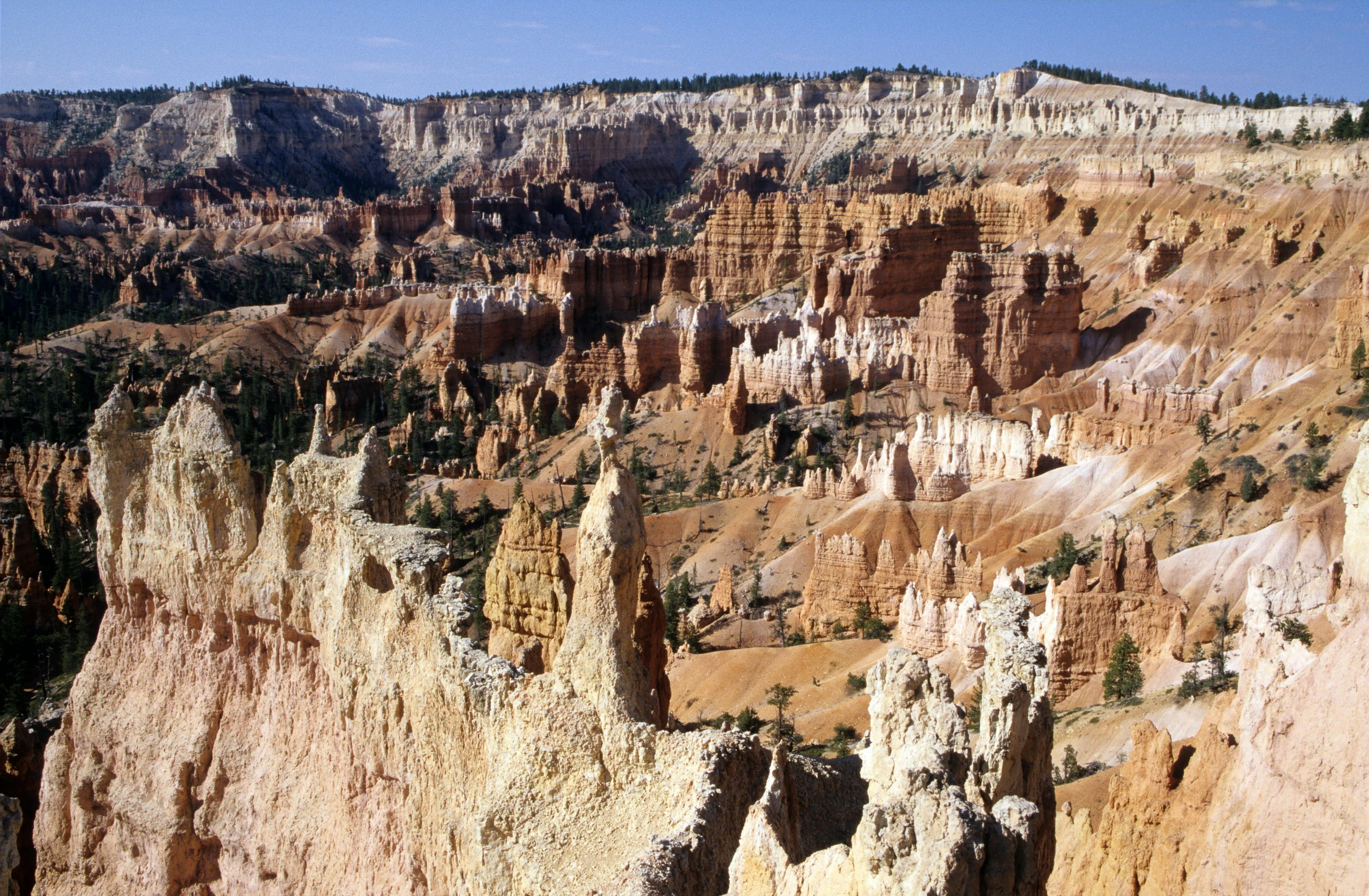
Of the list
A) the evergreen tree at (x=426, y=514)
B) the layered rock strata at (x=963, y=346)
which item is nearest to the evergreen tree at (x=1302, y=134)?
the layered rock strata at (x=963, y=346)

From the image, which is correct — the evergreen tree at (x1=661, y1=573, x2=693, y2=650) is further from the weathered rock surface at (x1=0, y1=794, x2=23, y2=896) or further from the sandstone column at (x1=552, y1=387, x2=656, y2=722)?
the sandstone column at (x1=552, y1=387, x2=656, y2=722)

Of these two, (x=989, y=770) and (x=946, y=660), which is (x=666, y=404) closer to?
(x=946, y=660)

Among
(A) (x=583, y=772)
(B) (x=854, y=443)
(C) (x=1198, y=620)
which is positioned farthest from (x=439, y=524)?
(A) (x=583, y=772)

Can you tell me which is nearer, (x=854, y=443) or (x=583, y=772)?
(x=583, y=772)

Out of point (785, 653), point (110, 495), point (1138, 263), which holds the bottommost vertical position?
point (785, 653)

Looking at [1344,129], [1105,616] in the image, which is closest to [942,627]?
[1105,616]

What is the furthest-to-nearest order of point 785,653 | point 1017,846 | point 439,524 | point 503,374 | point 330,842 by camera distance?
point 503,374
point 439,524
point 785,653
point 330,842
point 1017,846

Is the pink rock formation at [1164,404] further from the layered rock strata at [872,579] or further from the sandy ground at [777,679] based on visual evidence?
→ the sandy ground at [777,679]

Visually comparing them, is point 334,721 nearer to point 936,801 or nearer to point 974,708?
point 936,801
